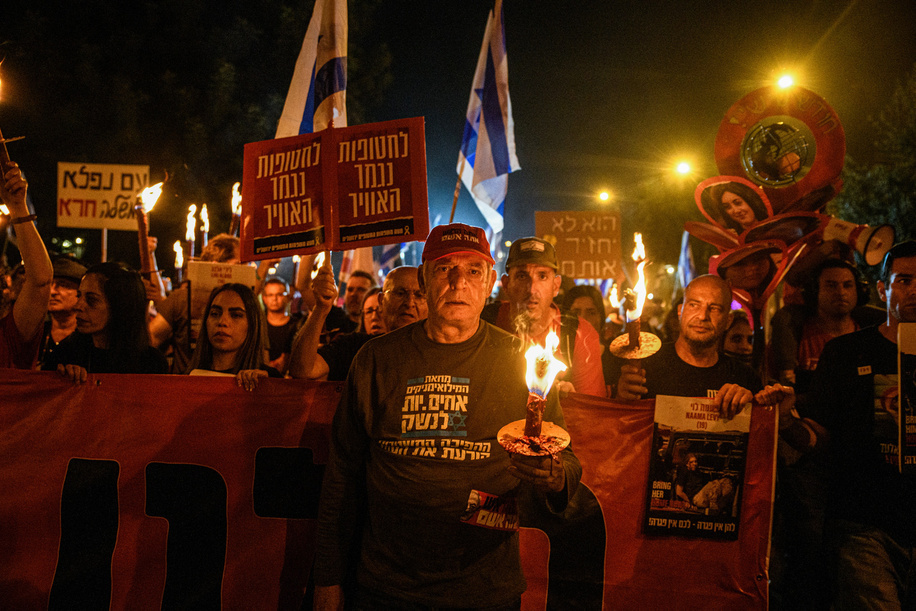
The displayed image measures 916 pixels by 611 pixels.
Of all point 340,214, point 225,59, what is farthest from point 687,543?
point 225,59

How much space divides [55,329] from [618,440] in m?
4.53

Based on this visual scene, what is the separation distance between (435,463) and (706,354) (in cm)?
214

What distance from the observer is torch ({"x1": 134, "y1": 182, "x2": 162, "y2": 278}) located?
527 centimetres

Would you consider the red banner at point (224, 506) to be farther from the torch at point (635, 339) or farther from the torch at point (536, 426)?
the torch at point (536, 426)

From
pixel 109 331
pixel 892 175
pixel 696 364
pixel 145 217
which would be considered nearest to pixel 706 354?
pixel 696 364

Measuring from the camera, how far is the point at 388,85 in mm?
21203

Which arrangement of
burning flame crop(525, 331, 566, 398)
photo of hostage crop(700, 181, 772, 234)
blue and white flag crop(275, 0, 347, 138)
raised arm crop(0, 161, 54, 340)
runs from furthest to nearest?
1. photo of hostage crop(700, 181, 772, 234)
2. blue and white flag crop(275, 0, 347, 138)
3. raised arm crop(0, 161, 54, 340)
4. burning flame crop(525, 331, 566, 398)

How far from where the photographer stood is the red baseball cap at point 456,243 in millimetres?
2777

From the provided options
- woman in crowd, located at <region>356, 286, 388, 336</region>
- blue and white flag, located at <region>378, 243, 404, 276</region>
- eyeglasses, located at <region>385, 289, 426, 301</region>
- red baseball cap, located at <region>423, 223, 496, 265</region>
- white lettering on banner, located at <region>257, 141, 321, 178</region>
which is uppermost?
blue and white flag, located at <region>378, 243, 404, 276</region>

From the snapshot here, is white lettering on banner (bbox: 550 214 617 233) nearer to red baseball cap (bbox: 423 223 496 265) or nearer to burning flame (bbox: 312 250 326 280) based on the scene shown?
burning flame (bbox: 312 250 326 280)

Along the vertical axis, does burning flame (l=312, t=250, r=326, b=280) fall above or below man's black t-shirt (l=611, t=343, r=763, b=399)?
above

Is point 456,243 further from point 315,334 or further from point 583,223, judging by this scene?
point 583,223

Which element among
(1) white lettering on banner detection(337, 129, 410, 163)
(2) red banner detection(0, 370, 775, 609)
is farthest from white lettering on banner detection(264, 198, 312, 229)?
(2) red banner detection(0, 370, 775, 609)

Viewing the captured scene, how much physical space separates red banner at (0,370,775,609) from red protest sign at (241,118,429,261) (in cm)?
109
